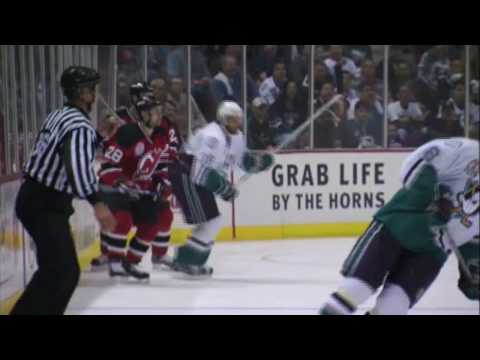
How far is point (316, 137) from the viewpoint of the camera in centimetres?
552

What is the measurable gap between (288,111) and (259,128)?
19 centimetres

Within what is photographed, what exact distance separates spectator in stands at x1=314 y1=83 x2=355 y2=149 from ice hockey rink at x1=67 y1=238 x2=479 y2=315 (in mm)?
704

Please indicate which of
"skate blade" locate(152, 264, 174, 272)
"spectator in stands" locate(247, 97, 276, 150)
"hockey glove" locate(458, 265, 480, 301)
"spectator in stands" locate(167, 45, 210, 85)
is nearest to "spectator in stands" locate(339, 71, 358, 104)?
"spectator in stands" locate(247, 97, 276, 150)

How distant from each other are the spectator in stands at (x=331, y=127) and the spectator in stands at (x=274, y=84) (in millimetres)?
257

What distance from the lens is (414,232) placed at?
2705 mm

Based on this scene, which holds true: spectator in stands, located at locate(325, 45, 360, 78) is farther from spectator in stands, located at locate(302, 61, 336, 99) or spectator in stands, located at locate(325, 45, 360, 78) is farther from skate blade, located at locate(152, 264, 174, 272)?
skate blade, located at locate(152, 264, 174, 272)

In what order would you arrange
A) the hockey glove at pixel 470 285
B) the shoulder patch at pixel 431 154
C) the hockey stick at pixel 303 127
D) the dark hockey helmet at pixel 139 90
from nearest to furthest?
1. the shoulder patch at pixel 431 154
2. the hockey glove at pixel 470 285
3. the dark hockey helmet at pixel 139 90
4. the hockey stick at pixel 303 127

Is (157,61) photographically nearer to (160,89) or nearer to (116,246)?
(160,89)

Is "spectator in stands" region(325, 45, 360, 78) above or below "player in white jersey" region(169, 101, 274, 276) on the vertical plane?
above

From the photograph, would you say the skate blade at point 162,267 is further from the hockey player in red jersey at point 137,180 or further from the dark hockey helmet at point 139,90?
the dark hockey helmet at point 139,90

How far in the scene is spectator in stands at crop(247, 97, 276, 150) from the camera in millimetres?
5230

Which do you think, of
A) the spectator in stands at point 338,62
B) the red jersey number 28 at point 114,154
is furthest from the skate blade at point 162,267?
the spectator in stands at point 338,62

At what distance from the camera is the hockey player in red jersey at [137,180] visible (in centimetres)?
417

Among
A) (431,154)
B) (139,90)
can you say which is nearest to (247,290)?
(139,90)
